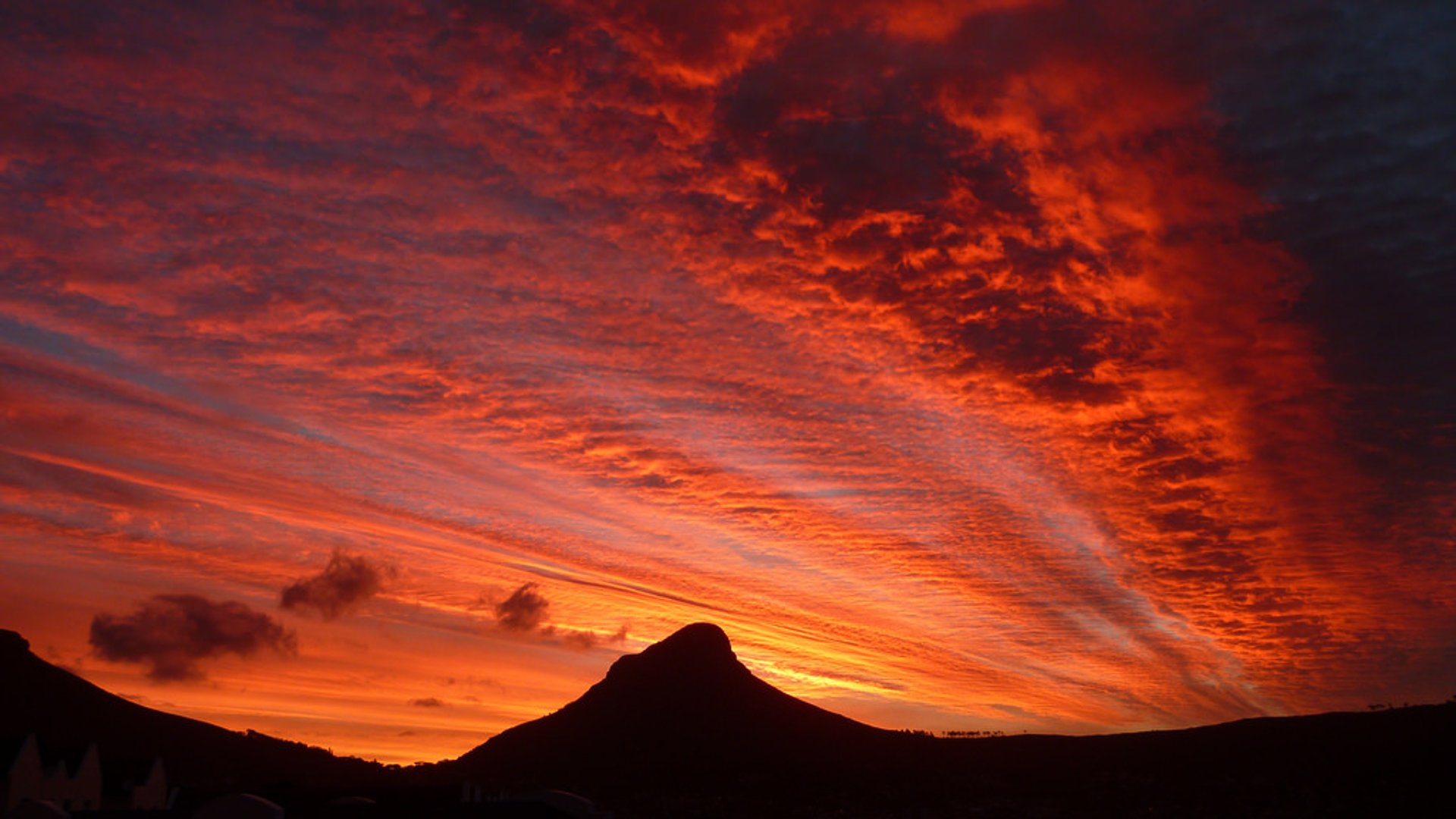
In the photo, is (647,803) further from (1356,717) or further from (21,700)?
(21,700)

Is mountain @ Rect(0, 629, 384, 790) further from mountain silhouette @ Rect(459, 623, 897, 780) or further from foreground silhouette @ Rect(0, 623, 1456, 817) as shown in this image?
mountain silhouette @ Rect(459, 623, 897, 780)

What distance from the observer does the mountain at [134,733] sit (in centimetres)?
13488

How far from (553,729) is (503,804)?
87.5 metres

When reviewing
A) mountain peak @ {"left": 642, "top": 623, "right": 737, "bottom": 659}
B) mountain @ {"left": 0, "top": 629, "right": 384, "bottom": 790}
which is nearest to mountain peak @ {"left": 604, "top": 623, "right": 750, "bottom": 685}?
mountain peak @ {"left": 642, "top": 623, "right": 737, "bottom": 659}

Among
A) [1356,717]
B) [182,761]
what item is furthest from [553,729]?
[1356,717]

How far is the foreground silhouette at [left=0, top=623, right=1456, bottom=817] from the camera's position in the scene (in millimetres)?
80250

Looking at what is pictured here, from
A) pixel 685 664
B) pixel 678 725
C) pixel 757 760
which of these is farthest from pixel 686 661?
pixel 757 760

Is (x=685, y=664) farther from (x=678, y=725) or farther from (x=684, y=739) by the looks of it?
(x=684, y=739)

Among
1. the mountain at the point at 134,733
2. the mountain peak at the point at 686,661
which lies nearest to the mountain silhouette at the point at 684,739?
the mountain peak at the point at 686,661

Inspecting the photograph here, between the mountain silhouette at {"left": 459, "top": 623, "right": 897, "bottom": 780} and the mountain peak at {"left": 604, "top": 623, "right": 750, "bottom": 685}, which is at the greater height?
the mountain peak at {"left": 604, "top": 623, "right": 750, "bottom": 685}

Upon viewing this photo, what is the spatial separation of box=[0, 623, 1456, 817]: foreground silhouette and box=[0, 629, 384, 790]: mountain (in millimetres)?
377

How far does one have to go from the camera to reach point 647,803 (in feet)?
342

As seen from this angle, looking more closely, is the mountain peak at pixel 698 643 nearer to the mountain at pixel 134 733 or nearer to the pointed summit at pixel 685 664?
the pointed summit at pixel 685 664

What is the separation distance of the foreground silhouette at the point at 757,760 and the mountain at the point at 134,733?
0.38m
